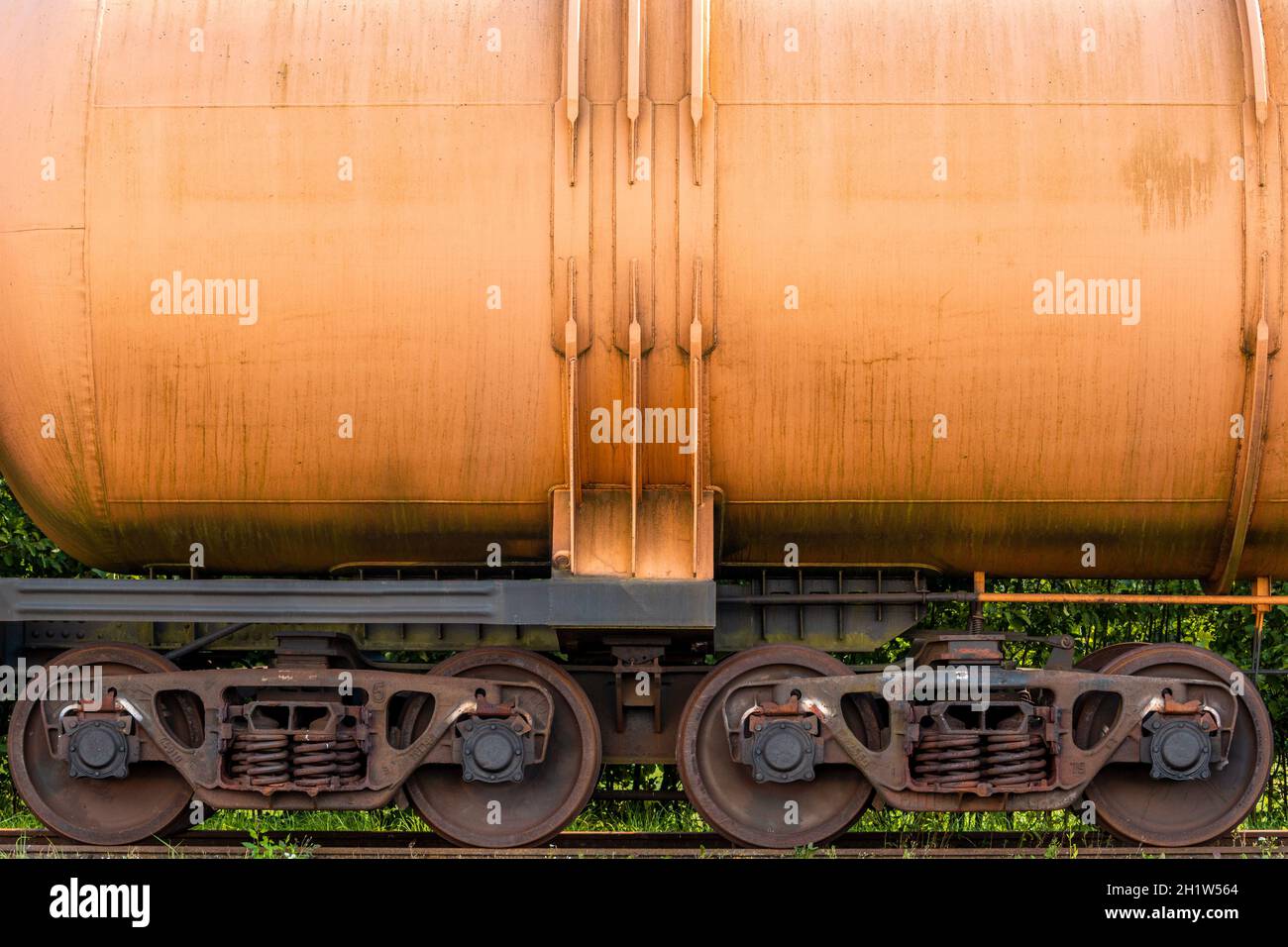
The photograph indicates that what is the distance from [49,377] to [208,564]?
1.26 m

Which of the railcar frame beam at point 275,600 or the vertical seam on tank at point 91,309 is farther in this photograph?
the railcar frame beam at point 275,600

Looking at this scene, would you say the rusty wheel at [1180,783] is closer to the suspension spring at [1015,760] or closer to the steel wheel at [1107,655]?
the steel wheel at [1107,655]

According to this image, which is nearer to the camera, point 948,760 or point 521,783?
point 948,760

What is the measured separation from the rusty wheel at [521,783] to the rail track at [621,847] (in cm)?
11

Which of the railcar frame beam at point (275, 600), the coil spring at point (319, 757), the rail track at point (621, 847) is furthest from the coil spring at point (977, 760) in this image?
the coil spring at point (319, 757)

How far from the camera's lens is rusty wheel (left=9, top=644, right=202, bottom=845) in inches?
278

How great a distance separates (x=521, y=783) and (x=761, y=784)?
1279 mm

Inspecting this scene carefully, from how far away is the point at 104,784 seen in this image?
283 inches

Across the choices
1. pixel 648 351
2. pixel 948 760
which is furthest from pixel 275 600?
pixel 948 760

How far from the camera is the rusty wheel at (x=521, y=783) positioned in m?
6.96

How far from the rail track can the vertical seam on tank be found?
69.2 inches

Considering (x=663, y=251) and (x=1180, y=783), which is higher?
(x=663, y=251)

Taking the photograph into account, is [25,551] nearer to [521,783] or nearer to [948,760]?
[521,783]
